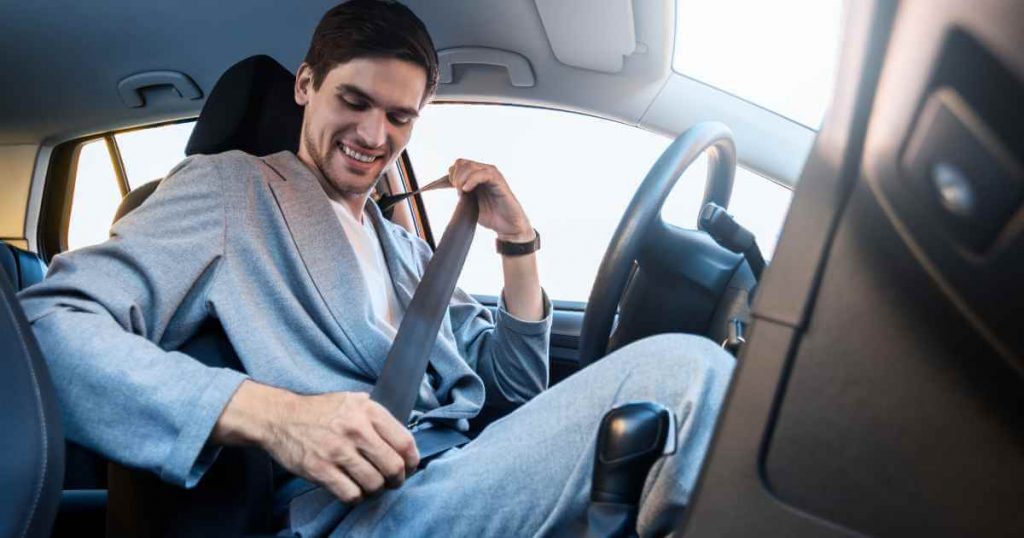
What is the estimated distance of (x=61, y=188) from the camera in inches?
125

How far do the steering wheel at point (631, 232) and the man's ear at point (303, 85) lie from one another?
65 centimetres

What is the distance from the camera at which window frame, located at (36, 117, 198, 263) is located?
3.03 metres

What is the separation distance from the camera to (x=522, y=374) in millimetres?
1332

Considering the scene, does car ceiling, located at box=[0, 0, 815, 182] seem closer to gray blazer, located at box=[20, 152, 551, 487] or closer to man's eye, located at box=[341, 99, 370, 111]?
man's eye, located at box=[341, 99, 370, 111]

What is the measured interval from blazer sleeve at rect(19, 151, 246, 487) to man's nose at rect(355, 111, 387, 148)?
37cm

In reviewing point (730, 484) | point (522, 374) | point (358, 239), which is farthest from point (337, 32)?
point (730, 484)

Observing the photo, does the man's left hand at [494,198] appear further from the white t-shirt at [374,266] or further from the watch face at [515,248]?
the white t-shirt at [374,266]

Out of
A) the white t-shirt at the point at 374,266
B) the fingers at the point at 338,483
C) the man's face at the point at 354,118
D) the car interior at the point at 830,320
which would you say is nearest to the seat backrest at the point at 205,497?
the car interior at the point at 830,320

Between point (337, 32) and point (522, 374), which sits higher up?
point (337, 32)

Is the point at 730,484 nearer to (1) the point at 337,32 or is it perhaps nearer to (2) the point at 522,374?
(2) the point at 522,374

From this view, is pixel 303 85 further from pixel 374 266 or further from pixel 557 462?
pixel 557 462

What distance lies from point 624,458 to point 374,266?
818mm

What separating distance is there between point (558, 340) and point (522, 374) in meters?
0.63

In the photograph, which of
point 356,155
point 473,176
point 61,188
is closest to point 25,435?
point 356,155
